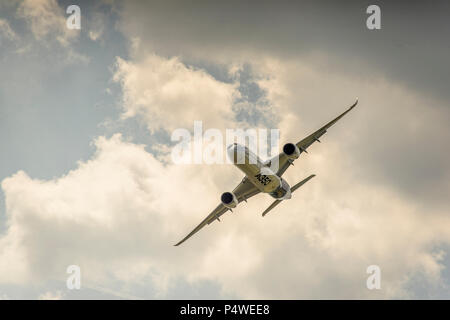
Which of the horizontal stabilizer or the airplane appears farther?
the horizontal stabilizer

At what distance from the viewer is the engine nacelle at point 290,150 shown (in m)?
45.8

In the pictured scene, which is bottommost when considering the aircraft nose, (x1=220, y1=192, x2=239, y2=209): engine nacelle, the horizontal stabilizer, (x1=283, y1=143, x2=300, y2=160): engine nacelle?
(x1=220, y1=192, x2=239, y2=209): engine nacelle

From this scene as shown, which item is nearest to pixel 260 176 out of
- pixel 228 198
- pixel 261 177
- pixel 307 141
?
pixel 261 177

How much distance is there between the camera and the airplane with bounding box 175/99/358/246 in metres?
41.6

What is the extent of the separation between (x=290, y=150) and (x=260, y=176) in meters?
5.19

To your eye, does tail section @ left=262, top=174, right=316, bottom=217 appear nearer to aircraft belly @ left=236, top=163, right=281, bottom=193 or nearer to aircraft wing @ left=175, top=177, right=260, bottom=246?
aircraft belly @ left=236, top=163, right=281, bottom=193

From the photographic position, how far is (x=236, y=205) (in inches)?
1930

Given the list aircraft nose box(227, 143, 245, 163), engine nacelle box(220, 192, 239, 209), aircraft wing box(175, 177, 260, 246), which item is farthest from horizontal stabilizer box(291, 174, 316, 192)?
aircraft nose box(227, 143, 245, 163)
